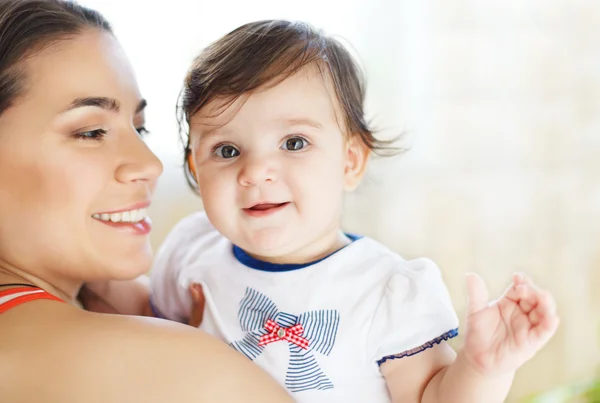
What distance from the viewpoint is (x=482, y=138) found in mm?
3076

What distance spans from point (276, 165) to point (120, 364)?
464 mm

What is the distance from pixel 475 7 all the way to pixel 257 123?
193 centimetres

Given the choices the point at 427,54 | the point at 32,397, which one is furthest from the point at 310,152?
the point at 427,54

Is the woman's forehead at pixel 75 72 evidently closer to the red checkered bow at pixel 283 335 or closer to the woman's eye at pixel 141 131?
the woman's eye at pixel 141 131

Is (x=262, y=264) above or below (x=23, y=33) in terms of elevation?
below

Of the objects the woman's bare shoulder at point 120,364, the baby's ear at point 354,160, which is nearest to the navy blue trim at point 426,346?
the woman's bare shoulder at point 120,364

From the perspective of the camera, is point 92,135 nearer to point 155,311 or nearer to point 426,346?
point 155,311

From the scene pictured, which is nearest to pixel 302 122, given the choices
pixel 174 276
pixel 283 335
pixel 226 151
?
pixel 226 151

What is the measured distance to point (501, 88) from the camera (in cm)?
306

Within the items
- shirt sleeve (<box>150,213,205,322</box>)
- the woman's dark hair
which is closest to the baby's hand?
shirt sleeve (<box>150,213,205,322</box>)

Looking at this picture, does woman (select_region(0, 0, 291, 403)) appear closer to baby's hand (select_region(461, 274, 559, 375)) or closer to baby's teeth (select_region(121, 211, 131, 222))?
baby's teeth (select_region(121, 211, 131, 222))

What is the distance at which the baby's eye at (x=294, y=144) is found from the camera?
Result: 141 cm

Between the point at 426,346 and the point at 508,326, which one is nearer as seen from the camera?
the point at 508,326

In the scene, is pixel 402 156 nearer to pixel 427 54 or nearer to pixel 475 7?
pixel 427 54
